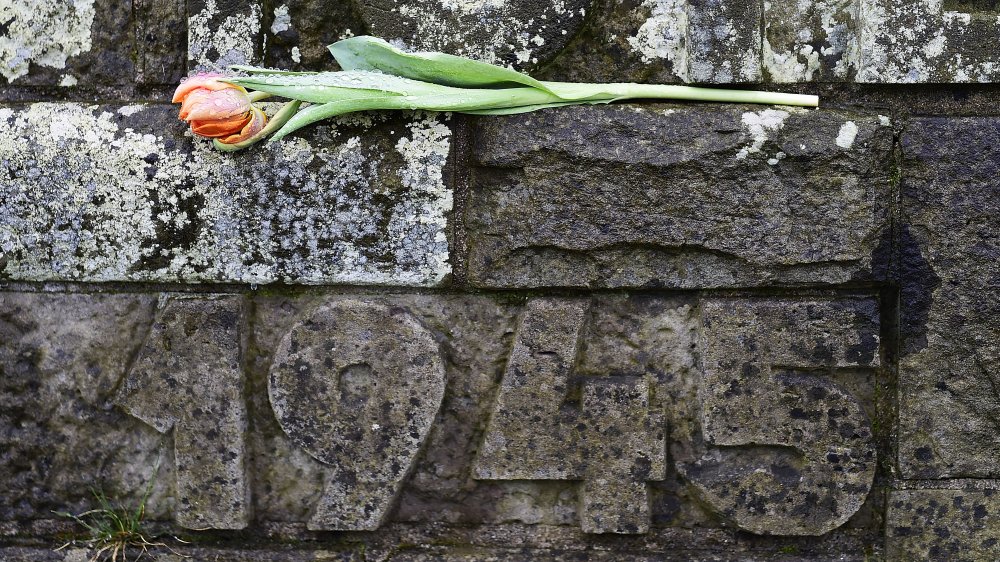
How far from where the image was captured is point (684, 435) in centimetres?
163

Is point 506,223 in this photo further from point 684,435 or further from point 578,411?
point 684,435

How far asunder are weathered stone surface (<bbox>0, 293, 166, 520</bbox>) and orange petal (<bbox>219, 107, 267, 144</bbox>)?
1.30ft

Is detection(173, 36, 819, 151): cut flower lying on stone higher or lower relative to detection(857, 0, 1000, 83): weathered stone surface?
lower

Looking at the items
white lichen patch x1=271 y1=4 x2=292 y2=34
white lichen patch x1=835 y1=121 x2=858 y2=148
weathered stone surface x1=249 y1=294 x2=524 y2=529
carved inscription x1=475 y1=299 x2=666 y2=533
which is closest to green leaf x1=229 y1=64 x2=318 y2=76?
white lichen patch x1=271 y1=4 x2=292 y2=34

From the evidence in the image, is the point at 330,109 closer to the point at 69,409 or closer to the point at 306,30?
the point at 306,30

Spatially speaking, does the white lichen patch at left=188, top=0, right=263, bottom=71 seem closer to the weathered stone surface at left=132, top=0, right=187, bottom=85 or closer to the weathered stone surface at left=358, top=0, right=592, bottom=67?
the weathered stone surface at left=132, top=0, right=187, bottom=85

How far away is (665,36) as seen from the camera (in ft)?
5.08

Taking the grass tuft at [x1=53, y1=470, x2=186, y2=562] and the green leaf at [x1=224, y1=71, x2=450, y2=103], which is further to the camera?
the grass tuft at [x1=53, y1=470, x2=186, y2=562]

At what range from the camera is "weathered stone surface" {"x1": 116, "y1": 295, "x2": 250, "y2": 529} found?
1.61 meters

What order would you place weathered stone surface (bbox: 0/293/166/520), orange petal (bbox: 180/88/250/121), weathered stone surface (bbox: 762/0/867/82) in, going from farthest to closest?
weathered stone surface (bbox: 0/293/166/520), weathered stone surface (bbox: 762/0/867/82), orange petal (bbox: 180/88/250/121)

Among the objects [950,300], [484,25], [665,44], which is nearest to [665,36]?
[665,44]

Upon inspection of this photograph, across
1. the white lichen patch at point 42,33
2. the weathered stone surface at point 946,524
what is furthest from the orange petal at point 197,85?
the weathered stone surface at point 946,524

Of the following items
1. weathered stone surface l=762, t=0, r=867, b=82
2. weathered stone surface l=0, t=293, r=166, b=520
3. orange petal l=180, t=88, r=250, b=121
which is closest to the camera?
orange petal l=180, t=88, r=250, b=121

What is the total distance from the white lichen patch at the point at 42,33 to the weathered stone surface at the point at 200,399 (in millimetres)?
558
